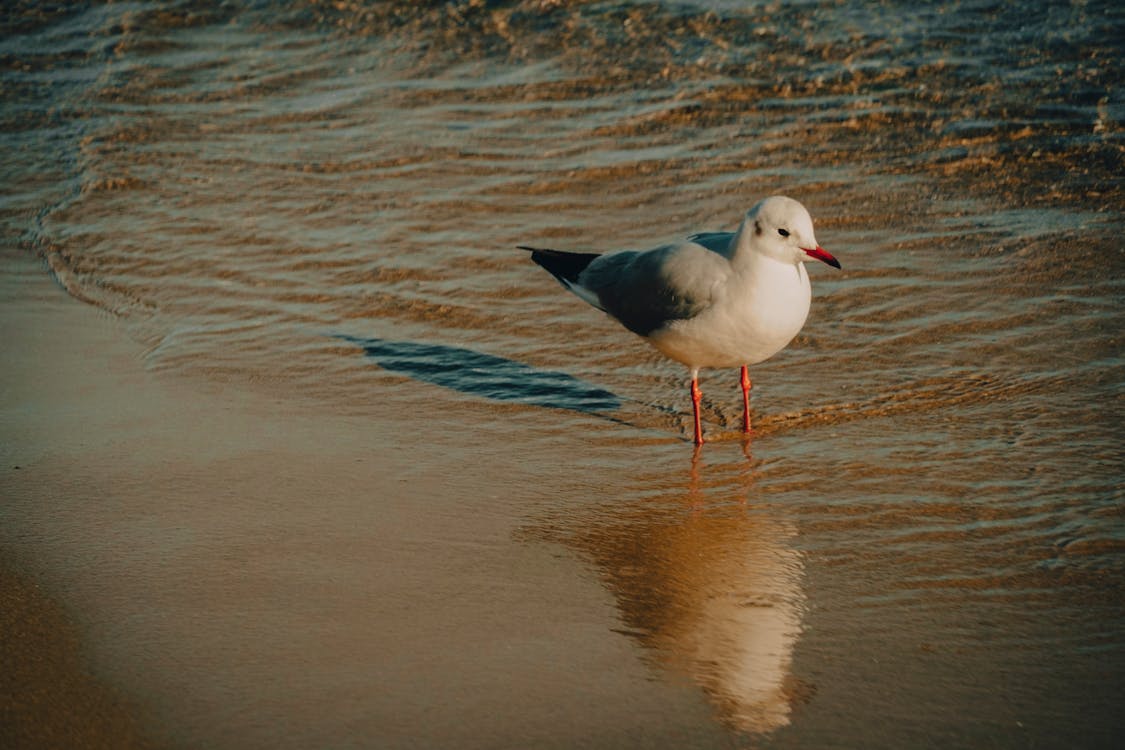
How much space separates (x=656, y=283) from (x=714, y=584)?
5.87 ft

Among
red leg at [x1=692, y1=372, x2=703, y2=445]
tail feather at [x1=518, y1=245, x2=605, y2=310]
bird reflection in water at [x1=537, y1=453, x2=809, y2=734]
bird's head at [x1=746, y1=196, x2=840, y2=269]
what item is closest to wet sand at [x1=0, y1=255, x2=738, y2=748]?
bird reflection in water at [x1=537, y1=453, x2=809, y2=734]

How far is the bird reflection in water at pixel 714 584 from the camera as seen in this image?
3.29 meters

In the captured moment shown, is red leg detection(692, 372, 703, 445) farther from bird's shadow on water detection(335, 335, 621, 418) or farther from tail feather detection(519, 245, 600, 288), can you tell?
tail feather detection(519, 245, 600, 288)

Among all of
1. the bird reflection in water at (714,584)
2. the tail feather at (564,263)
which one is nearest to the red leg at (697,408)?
the bird reflection in water at (714,584)

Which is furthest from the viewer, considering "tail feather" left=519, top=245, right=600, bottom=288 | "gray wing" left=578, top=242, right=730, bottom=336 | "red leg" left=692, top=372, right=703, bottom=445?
"tail feather" left=519, top=245, right=600, bottom=288

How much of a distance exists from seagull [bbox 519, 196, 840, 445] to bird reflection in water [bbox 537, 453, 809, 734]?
0.52 metres

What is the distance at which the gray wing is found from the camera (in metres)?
5.16

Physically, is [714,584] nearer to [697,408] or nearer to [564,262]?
[697,408]

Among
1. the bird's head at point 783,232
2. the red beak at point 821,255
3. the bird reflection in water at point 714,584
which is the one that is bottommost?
the bird reflection in water at point 714,584

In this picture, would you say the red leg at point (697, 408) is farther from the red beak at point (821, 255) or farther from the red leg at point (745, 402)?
the red beak at point (821, 255)

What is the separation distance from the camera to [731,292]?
16.6 ft

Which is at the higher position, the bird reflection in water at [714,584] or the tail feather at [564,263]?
the tail feather at [564,263]

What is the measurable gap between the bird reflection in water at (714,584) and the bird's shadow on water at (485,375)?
0.86 meters

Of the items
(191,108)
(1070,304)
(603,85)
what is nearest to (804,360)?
(1070,304)
